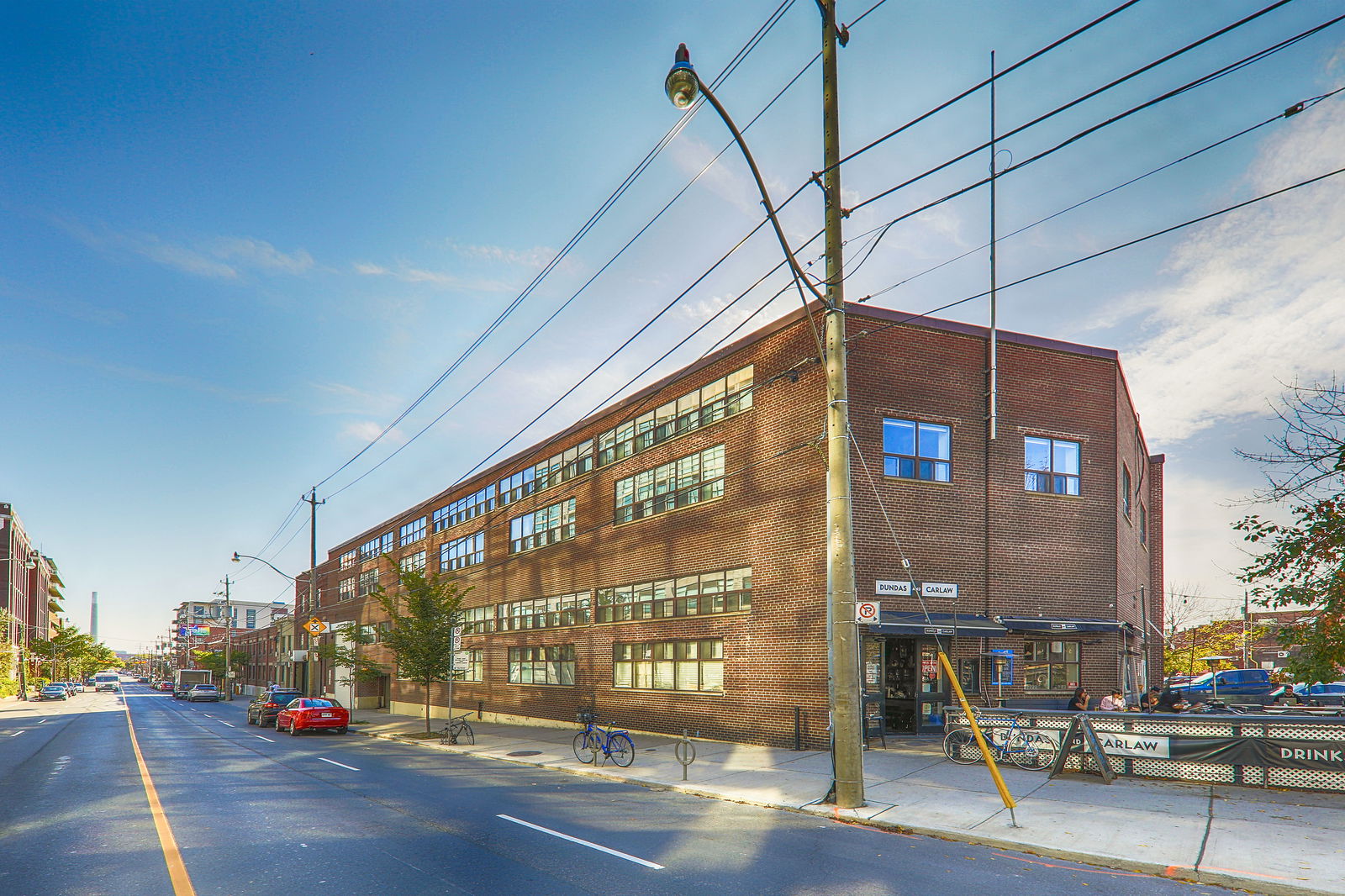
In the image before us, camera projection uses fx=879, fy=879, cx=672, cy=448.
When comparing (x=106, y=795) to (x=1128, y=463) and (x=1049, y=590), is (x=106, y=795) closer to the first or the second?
(x=1049, y=590)

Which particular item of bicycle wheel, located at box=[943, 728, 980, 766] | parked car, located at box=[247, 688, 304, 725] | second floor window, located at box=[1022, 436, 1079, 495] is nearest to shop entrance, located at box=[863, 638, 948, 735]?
bicycle wheel, located at box=[943, 728, 980, 766]

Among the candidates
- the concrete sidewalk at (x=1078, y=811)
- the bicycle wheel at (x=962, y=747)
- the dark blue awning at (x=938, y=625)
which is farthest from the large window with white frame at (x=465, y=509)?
the bicycle wheel at (x=962, y=747)

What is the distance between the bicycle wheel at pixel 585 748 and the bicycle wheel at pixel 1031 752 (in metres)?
8.73

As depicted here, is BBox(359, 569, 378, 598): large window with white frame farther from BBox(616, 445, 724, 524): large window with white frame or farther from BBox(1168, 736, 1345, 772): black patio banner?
BBox(1168, 736, 1345, 772): black patio banner

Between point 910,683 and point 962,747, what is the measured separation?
4.32m

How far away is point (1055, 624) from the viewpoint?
21891 millimetres

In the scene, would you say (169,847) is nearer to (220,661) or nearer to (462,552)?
(462,552)

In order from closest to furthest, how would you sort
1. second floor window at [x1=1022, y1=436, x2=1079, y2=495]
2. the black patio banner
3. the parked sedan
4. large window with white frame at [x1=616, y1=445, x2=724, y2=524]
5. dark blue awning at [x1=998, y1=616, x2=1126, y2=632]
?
the black patio banner < dark blue awning at [x1=998, y1=616, x2=1126, y2=632] < second floor window at [x1=1022, y1=436, x2=1079, y2=495] < large window with white frame at [x1=616, y1=445, x2=724, y2=524] < the parked sedan

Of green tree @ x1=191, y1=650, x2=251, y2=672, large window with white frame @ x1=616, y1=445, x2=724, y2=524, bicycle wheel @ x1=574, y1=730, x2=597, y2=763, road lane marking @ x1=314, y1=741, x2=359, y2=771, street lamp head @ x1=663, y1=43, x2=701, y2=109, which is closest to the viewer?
street lamp head @ x1=663, y1=43, x2=701, y2=109

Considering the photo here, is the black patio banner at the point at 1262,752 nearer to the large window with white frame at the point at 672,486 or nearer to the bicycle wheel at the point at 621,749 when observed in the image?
the bicycle wheel at the point at 621,749

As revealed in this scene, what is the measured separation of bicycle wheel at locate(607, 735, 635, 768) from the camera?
1962 centimetres

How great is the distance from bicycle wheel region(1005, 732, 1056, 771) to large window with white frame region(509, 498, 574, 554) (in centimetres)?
2048

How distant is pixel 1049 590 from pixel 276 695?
33.5 meters

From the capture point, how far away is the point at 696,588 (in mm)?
25656
